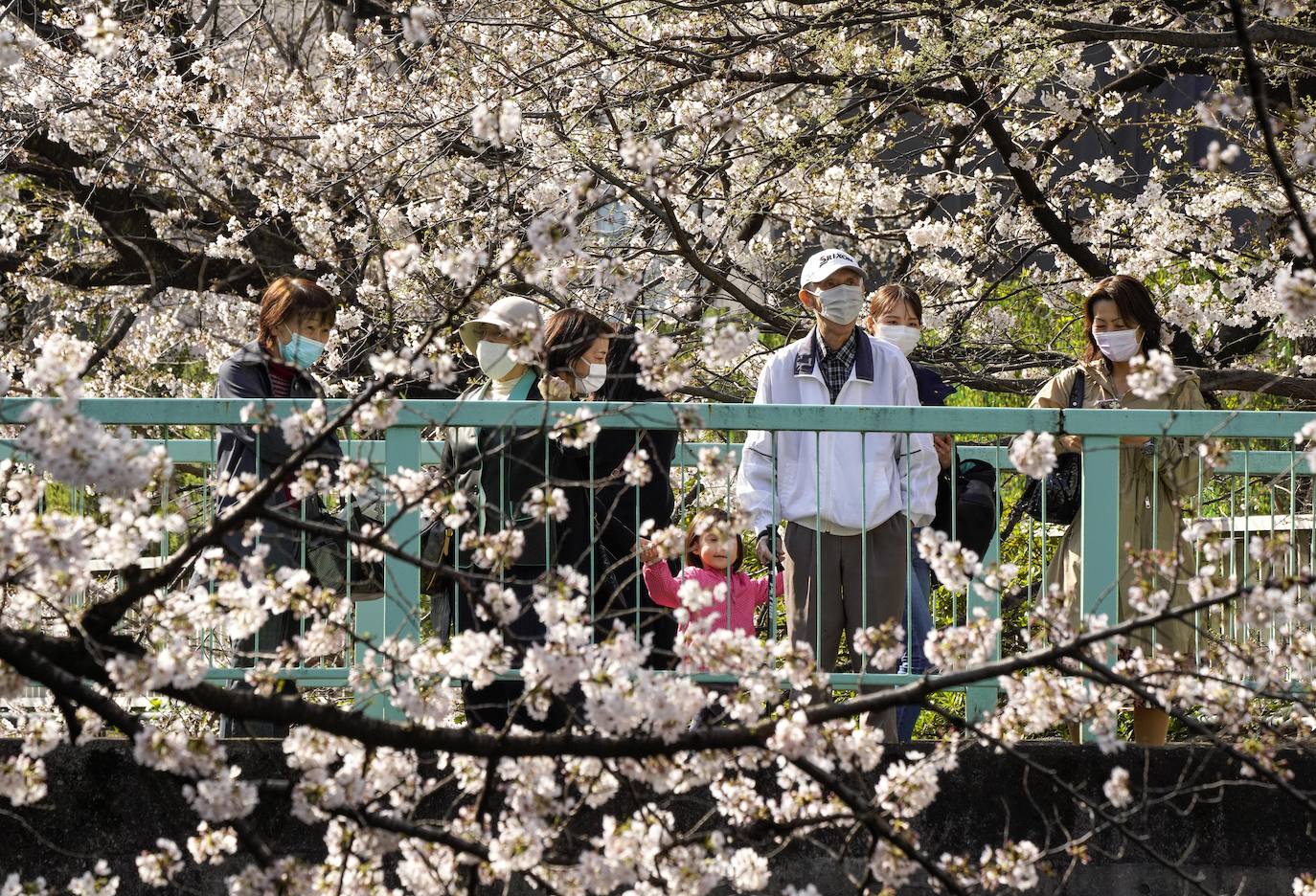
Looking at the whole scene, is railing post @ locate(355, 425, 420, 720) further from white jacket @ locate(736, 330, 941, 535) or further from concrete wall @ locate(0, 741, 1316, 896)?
white jacket @ locate(736, 330, 941, 535)

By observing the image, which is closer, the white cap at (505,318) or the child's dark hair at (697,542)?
the white cap at (505,318)

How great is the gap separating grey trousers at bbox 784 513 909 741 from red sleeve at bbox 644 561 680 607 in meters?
0.44

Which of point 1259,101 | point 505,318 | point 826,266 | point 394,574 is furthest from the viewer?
point 826,266

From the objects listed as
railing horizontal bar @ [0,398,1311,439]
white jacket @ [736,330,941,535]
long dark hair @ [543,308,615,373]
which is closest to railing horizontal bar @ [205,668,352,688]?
railing horizontal bar @ [0,398,1311,439]

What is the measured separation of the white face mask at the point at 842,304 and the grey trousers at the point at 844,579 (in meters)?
0.78

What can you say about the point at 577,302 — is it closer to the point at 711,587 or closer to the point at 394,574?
the point at 711,587

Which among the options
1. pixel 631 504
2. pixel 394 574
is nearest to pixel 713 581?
pixel 631 504

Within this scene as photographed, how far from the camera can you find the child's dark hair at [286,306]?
222 inches

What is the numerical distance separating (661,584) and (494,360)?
986mm

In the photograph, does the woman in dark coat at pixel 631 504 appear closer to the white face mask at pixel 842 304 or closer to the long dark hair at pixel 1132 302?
the white face mask at pixel 842 304

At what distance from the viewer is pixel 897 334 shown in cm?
624

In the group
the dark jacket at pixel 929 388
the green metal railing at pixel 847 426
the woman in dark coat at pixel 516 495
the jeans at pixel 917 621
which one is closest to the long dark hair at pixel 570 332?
the woman in dark coat at pixel 516 495

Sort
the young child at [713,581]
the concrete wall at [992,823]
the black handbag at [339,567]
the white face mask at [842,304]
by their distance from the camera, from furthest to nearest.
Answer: the white face mask at [842,304] → the young child at [713,581] → the black handbag at [339,567] → the concrete wall at [992,823]

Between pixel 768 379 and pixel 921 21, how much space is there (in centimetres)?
306
